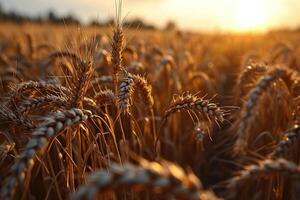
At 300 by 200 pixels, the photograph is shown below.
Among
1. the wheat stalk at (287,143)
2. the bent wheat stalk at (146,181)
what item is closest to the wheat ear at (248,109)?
the wheat stalk at (287,143)

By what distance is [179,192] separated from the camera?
944 millimetres

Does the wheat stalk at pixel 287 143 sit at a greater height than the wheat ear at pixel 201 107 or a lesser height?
lesser

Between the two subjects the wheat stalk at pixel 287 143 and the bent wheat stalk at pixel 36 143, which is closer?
the bent wheat stalk at pixel 36 143

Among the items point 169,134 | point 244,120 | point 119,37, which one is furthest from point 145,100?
point 169,134

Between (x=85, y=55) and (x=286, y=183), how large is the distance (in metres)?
1.50

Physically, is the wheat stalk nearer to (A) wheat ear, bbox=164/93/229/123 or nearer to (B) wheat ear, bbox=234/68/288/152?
(B) wheat ear, bbox=234/68/288/152

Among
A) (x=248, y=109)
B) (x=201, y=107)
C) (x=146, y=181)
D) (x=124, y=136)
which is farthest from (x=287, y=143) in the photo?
(x=124, y=136)

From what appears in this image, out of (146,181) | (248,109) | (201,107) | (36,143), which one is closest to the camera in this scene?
(146,181)

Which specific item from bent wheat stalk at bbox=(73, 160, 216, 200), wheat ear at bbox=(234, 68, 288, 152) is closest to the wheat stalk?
wheat ear at bbox=(234, 68, 288, 152)

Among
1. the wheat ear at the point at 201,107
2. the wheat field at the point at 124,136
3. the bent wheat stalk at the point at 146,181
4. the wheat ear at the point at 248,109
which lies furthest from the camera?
the wheat ear at the point at 201,107

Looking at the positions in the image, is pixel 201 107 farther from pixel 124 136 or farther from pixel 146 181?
pixel 146 181

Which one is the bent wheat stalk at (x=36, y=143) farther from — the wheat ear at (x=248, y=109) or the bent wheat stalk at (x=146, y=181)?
the wheat ear at (x=248, y=109)

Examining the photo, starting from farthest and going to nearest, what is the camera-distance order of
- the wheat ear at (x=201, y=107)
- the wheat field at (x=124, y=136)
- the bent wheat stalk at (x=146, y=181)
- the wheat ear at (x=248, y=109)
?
1. the wheat ear at (x=201, y=107)
2. the wheat ear at (x=248, y=109)
3. the wheat field at (x=124, y=136)
4. the bent wheat stalk at (x=146, y=181)

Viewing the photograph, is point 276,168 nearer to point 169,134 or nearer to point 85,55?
point 85,55
